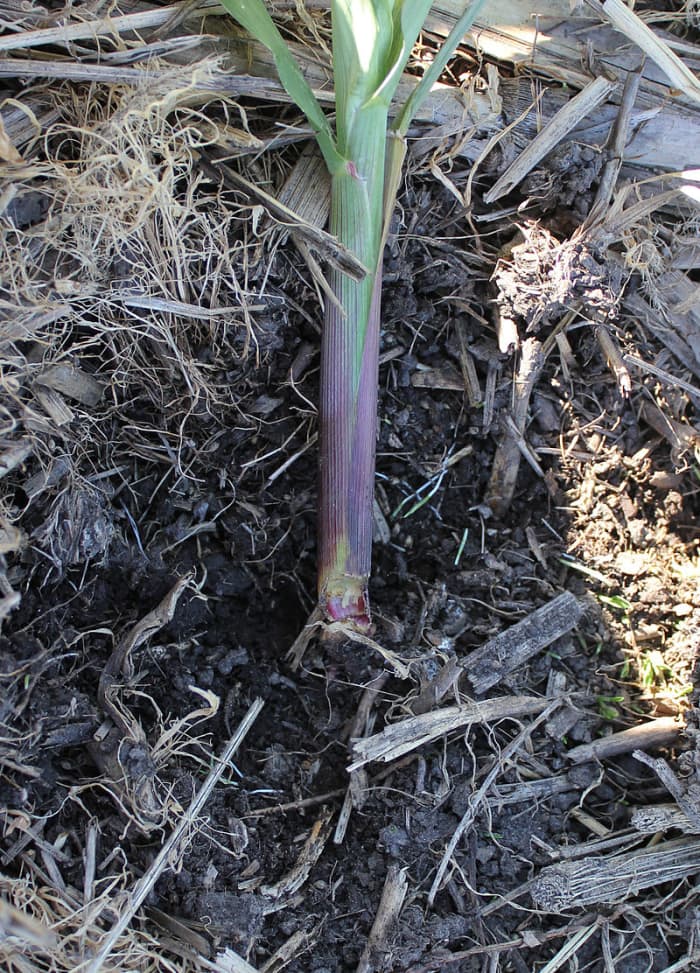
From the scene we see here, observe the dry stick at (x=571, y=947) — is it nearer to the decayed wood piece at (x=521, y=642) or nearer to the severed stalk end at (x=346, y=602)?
the decayed wood piece at (x=521, y=642)

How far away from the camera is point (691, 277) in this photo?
1.64 meters

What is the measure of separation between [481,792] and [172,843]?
488 millimetres

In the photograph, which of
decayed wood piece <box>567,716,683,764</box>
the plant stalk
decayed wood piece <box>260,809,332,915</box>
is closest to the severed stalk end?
the plant stalk

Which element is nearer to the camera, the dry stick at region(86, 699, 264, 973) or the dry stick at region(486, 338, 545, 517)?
the dry stick at region(86, 699, 264, 973)

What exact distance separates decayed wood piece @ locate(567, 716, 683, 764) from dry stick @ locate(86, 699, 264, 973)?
1.83 ft

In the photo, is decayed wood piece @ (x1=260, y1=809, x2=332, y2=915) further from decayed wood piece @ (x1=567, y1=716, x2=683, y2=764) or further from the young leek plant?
decayed wood piece @ (x1=567, y1=716, x2=683, y2=764)

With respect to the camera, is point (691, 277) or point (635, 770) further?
point (691, 277)

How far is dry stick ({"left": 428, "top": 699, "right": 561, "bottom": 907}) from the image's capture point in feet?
4.17

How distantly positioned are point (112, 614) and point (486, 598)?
0.65 metres

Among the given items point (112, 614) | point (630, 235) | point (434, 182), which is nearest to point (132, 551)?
point (112, 614)

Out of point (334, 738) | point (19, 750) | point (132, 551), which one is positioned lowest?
point (334, 738)

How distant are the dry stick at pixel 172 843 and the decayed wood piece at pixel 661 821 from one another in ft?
2.16

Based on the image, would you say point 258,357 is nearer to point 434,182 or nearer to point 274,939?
point 434,182

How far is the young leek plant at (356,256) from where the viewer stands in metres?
1.25
